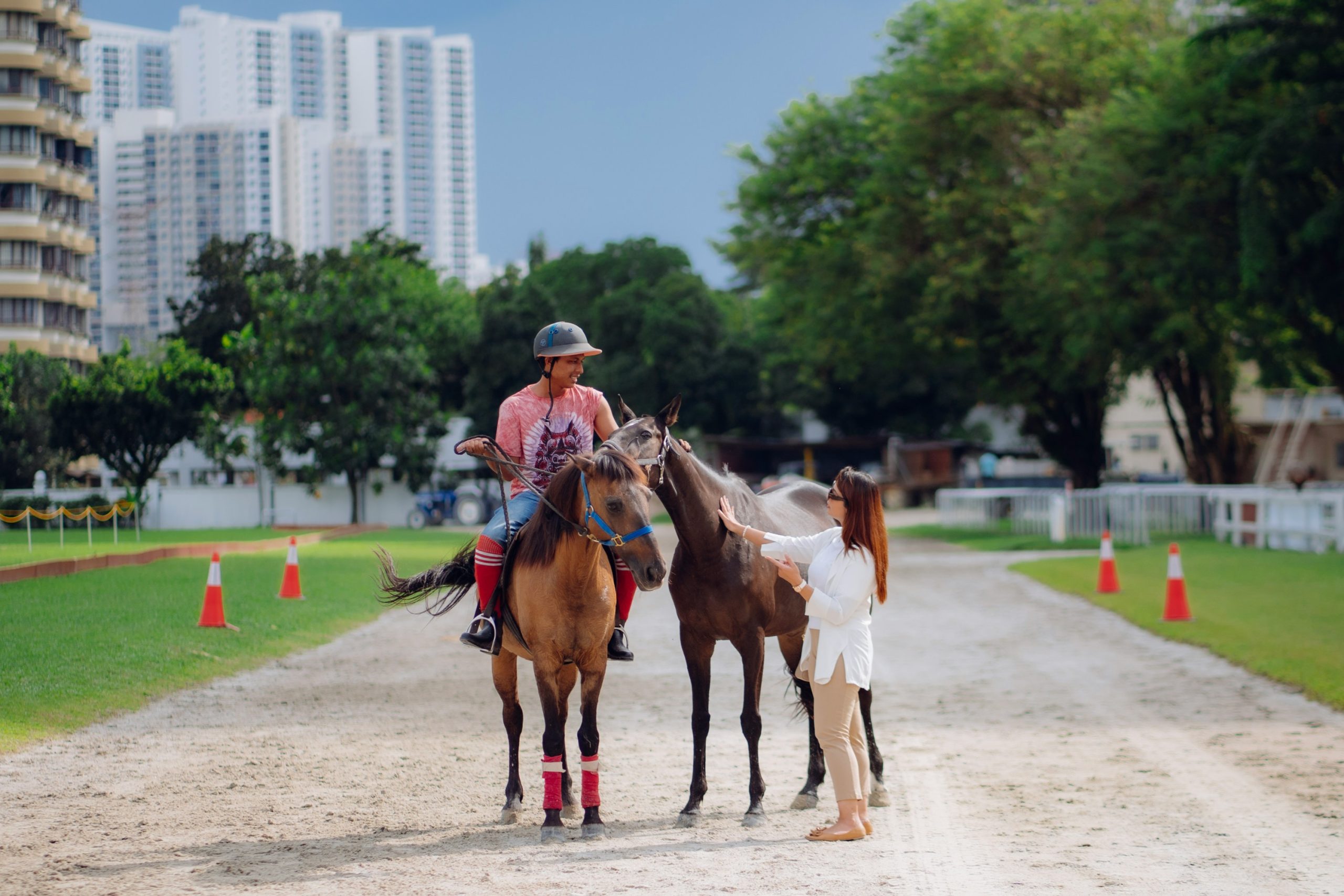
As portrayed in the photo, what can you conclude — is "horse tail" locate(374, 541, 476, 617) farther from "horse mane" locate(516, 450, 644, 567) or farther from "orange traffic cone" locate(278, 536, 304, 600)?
"orange traffic cone" locate(278, 536, 304, 600)

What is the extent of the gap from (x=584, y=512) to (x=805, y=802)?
208 cm

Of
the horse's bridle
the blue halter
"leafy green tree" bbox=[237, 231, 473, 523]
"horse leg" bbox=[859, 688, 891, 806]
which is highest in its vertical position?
"leafy green tree" bbox=[237, 231, 473, 523]

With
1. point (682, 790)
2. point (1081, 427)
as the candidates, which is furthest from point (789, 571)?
point (1081, 427)

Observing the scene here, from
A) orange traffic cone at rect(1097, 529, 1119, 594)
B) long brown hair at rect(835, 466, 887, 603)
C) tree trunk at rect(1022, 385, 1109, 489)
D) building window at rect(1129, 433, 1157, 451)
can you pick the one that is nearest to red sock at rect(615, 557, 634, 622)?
long brown hair at rect(835, 466, 887, 603)

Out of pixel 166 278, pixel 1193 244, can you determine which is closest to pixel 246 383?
pixel 1193 244

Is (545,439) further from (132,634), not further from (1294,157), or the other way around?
(1294,157)

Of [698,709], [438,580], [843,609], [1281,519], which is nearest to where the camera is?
[843,609]

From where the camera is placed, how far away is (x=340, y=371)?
4050 centimetres

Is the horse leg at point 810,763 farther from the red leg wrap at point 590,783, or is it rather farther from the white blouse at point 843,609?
the red leg wrap at point 590,783

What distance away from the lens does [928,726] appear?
9375mm

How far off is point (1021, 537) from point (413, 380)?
2045 centimetres

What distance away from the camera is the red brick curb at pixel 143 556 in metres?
12.2

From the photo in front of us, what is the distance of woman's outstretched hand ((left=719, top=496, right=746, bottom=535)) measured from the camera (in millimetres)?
6434

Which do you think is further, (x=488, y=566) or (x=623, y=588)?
(x=623, y=588)
